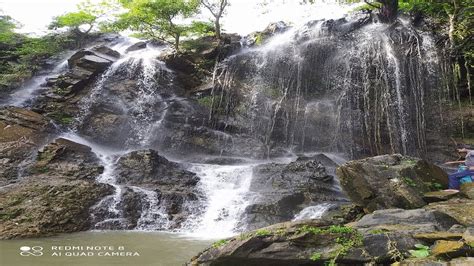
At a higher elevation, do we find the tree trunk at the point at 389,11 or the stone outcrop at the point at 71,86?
the tree trunk at the point at 389,11

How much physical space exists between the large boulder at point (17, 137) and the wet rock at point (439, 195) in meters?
10.4

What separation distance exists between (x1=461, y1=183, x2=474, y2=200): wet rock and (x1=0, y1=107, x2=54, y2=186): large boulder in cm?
1104

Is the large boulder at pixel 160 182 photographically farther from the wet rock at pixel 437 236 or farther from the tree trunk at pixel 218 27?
the tree trunk at pixel 218 27

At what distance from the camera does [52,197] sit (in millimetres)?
9336

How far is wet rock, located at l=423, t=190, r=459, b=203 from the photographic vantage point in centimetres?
636

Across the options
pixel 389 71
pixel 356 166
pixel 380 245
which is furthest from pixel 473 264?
pixel 389 71

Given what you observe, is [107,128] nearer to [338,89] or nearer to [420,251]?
[338,89]

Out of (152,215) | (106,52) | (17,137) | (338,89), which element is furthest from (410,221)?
(106,52)

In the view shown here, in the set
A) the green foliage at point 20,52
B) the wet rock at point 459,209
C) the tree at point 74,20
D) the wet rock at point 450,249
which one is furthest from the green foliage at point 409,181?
the tree at point 74,20

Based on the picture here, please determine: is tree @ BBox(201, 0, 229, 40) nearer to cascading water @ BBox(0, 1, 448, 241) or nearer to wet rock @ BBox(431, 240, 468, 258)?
cascading water @ BBox(0, 1, 448, 241)

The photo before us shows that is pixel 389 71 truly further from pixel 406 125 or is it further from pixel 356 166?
pixel 356 166

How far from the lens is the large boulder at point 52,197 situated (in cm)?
827

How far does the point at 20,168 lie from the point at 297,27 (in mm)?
15069

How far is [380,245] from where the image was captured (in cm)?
409
